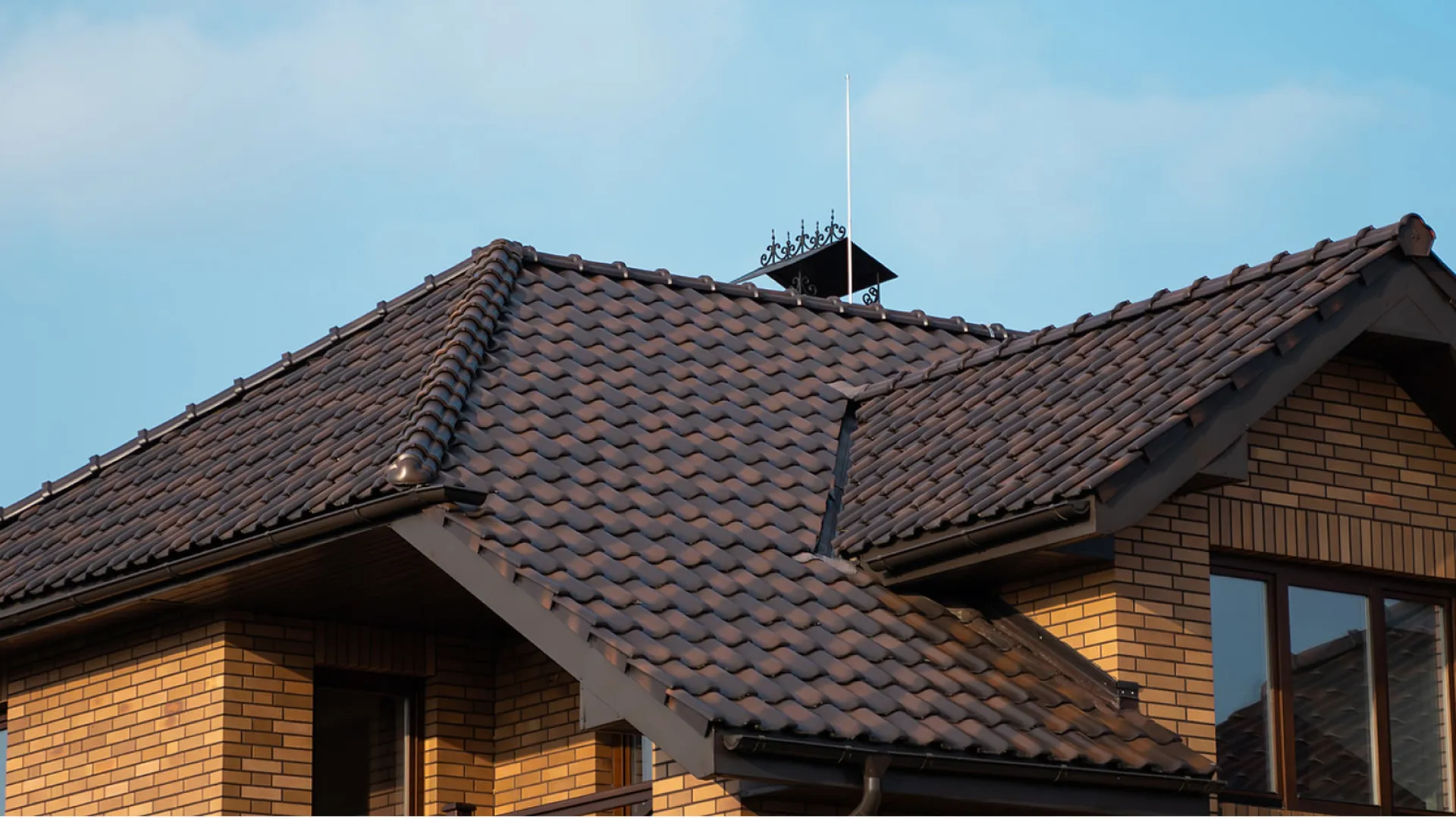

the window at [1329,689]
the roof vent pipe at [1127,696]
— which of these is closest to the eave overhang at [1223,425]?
the roof vent pipe at [1127,696]

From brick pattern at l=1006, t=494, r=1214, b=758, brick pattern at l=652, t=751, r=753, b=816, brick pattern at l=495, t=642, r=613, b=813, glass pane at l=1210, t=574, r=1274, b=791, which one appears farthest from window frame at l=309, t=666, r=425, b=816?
glass pane at l=1210, t=574, r=1274, b=791

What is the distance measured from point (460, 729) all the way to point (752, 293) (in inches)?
153

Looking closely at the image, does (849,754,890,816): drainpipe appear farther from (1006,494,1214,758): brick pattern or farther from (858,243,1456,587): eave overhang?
(1006,494,1214,758): brick pattern

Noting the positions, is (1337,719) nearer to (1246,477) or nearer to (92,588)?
(1246,477)

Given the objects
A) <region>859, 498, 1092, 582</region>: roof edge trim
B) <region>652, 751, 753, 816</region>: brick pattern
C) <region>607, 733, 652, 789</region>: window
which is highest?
<region>859, 498, 1092, 582</region>: roof edge trim

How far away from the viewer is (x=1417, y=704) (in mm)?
11570

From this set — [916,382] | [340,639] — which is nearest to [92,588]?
[340,639]

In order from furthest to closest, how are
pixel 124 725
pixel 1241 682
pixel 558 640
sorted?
pixel 124 725
pixel 1241 682
pixel 558 640

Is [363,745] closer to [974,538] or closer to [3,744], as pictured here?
[3,744]

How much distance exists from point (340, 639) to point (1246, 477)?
209 inches

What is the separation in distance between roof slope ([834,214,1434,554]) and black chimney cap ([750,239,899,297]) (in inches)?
294

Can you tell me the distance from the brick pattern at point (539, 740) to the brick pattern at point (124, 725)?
180 centimetres

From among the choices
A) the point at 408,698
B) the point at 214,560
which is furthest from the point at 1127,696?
the point at 214,560

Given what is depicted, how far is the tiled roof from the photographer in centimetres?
977
